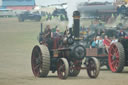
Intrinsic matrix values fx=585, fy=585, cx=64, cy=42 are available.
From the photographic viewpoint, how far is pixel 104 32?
2511 centimetres

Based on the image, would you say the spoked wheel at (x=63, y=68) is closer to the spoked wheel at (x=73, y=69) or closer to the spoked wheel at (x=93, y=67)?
the spoked wheel at (x=73, y=69)

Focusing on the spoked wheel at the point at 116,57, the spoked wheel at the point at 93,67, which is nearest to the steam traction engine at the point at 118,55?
the spoked wheel at the point at 116,57

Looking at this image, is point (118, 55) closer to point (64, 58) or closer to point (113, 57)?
point (113, 57)

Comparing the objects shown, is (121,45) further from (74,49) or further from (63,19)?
(63,19)

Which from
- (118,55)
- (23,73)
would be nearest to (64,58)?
(118,55)

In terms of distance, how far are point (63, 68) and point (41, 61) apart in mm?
804

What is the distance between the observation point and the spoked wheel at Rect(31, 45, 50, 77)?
14.9 meters

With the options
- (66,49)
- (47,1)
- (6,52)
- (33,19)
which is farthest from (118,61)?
(47,1)

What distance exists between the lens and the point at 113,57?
17281 millimetres

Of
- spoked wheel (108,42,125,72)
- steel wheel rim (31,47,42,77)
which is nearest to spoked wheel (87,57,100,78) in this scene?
steel wheel rim (31,47,42,77)

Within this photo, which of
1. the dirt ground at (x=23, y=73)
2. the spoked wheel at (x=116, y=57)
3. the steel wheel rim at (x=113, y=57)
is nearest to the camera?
the dirt ground at (x=23, y=73)

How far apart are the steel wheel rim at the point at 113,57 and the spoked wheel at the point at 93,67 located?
238 cm

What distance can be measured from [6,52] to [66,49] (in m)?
11.4

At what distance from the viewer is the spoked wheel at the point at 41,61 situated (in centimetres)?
1494
